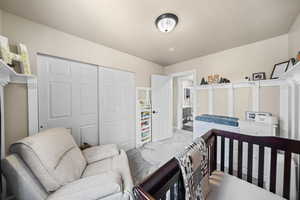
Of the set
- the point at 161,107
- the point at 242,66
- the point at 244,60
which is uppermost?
the point at 244,60

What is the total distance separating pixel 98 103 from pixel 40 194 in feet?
5.19

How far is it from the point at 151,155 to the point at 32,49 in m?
2.69

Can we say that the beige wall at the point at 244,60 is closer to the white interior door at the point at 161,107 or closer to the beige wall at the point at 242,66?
the beige wall at the point at 242,66

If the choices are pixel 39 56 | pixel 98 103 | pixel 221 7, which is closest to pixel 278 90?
pixel 221 7

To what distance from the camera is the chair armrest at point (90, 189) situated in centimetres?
91

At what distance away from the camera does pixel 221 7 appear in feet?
4.66

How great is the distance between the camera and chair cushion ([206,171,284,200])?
928mm

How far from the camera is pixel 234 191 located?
0.98 metres

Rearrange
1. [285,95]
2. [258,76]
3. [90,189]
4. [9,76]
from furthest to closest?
[258,76]
[285,95]
[9,76]
[90,189]

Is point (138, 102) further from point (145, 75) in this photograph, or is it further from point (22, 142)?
point (22, 142)

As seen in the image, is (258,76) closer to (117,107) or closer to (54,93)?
(117,107)

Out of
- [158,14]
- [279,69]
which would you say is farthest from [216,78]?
[158,14]

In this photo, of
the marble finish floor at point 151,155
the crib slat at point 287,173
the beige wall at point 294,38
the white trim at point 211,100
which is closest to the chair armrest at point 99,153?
the marble finish floor at point 151,155

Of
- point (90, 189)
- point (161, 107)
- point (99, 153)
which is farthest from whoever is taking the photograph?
point (161, 107)
